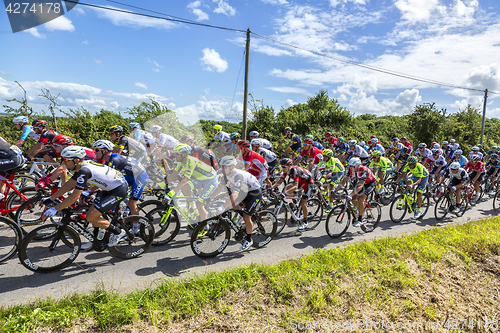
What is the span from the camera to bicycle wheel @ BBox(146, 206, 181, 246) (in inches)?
211

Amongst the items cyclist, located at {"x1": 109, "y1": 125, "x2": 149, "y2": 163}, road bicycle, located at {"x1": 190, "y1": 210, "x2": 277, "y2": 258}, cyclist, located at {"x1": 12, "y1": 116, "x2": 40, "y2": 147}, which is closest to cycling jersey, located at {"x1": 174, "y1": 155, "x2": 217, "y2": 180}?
road bicycle, located at {"x1": 190, "y1": 210, "x2": 277, "y2": 258}

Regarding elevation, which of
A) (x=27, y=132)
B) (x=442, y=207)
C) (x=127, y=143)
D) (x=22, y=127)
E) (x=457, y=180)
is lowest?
(x=442, y=207)

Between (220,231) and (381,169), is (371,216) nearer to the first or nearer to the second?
(381,169)

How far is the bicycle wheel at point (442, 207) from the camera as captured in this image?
849cm

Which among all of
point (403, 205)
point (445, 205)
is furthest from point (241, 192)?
point (445, 205)

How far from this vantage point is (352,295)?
153 inches

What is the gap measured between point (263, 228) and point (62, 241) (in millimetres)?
3926

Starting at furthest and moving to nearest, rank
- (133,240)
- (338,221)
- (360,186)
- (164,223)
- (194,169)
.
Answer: (360,186), (338,221), (194,169), (164,223), (133,240)

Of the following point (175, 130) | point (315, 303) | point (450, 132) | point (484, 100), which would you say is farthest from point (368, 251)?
point (484, 100)

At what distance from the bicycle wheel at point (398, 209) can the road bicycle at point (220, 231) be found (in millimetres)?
4396

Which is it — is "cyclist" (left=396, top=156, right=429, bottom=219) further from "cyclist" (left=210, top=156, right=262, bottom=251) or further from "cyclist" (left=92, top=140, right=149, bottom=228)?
"cyclist" (left=92, top=140, right=149, bottom=228)

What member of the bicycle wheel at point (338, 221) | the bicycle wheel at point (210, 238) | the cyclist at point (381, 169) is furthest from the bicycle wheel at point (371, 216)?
the bicycle wheel at point (210, 238)

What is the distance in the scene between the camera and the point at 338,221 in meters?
6.50

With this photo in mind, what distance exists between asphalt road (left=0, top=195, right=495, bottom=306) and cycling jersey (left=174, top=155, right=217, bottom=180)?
1.51 m
